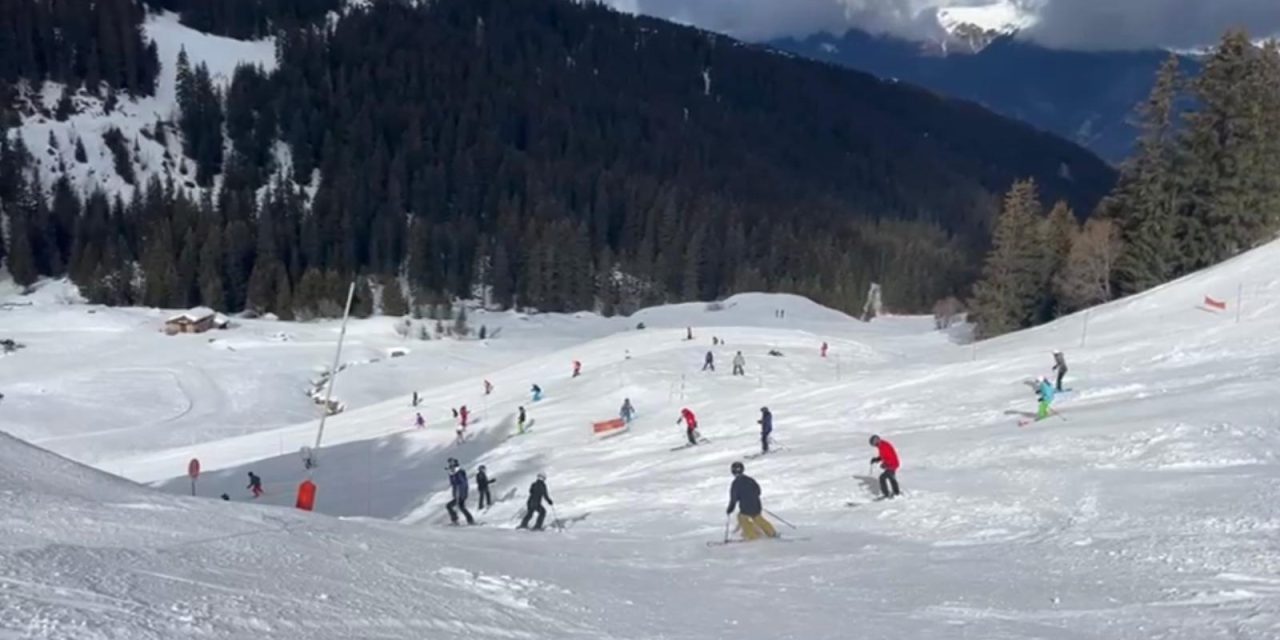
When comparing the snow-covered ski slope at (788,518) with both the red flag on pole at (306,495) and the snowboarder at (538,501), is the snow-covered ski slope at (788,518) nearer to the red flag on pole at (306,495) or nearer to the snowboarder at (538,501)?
the snowboarder at (538,501)

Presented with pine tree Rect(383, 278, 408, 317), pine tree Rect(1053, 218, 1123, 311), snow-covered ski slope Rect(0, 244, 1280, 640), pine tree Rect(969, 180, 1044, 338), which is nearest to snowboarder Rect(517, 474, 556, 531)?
snow-covered ski slope Rect(0, 244, 1280, 640)

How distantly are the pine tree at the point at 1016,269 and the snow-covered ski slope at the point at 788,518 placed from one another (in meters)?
16.6

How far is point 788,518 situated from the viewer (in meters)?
21.9

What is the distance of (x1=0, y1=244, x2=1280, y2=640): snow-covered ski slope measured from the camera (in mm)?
11234

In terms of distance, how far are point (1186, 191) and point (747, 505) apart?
46.1m

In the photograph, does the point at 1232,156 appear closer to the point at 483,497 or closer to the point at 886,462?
the point at 886,462

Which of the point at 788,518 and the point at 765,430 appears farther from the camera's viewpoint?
the point at 765,430

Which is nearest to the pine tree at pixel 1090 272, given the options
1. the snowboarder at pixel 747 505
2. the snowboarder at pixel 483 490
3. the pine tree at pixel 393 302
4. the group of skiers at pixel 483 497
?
the group of skiers at pixel 483 497

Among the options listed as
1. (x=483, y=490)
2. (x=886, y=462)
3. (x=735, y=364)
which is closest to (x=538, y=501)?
(x=483, y=490)

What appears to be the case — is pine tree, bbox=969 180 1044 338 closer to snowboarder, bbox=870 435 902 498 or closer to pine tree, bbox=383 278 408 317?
snowboarder, bbox=870 435 902 498

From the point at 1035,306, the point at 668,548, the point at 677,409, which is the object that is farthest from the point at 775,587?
the point at 1035,306

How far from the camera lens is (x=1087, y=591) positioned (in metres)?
13.6

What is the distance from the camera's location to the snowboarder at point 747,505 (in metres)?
18.3

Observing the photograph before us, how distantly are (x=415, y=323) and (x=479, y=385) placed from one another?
4656cm
